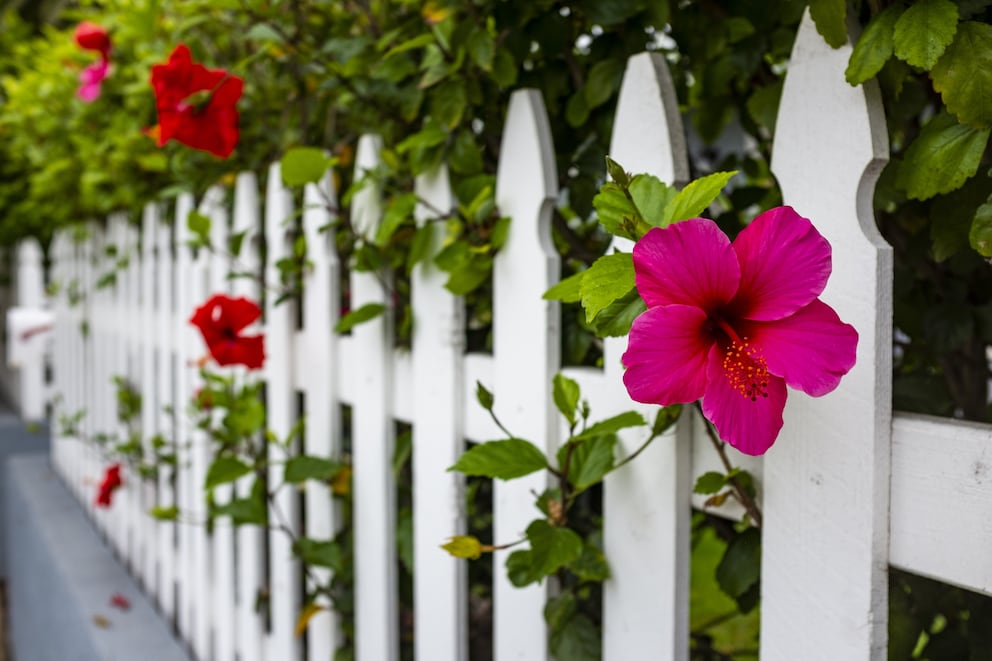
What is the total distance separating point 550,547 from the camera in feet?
2.86

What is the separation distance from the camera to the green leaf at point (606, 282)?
616 millimetres

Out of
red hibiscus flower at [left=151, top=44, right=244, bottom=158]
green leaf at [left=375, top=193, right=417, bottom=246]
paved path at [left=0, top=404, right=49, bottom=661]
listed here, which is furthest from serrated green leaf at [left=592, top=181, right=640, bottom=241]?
paved path at [left=0, top=404, right=49, bottom=661]

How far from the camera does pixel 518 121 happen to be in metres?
1.06

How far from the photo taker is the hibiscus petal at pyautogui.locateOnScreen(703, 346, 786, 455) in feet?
1.89

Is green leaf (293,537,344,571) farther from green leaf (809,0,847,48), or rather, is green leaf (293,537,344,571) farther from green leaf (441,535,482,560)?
green leaf (809,0,847,48)

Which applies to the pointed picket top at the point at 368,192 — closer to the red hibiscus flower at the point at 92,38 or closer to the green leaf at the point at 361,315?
the green leaf at the point at 361,315

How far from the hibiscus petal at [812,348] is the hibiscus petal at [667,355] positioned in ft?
0.14

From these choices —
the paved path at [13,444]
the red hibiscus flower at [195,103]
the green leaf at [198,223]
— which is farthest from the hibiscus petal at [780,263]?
the paved path at [13,444]

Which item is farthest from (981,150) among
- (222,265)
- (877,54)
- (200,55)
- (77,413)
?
(77,413)

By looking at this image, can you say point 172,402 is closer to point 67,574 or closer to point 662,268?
point 67,574

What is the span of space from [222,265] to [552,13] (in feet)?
3.91

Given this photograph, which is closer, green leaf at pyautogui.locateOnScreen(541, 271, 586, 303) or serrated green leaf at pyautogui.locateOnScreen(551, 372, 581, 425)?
green leaf at pyautogui.locateOnScreen(541, 271, 586, 303)

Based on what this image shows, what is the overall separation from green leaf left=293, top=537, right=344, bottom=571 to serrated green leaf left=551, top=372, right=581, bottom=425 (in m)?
0.72

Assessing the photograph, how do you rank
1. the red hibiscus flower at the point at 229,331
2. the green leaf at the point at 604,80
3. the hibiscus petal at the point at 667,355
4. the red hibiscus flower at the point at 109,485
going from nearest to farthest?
the hibiscus petal at the point at 667,355
the green leaf at the point at 604,80
the red hibiscus flower at the point at 229,331
the red hibiscus flower at the point at 109,485
